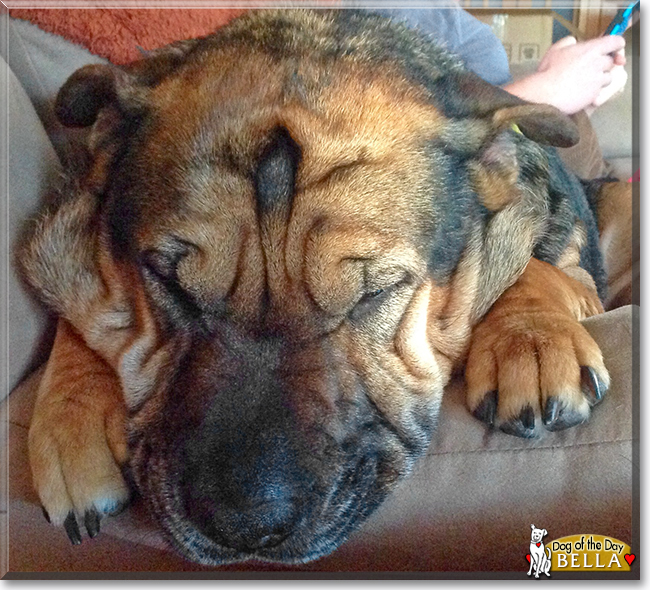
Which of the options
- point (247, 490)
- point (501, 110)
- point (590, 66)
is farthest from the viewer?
point (590, 66)

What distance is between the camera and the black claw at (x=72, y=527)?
3.76ft

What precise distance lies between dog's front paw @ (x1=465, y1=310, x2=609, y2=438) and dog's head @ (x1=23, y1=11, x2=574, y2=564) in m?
0.12

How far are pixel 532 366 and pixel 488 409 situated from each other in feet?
0.40

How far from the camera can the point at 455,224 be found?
1.29 meters

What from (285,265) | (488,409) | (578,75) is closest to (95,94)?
(285,265)

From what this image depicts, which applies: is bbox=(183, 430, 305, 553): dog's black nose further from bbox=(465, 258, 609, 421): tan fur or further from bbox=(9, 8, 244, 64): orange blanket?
bbox=(9, 8, 244, 64): orange blanket

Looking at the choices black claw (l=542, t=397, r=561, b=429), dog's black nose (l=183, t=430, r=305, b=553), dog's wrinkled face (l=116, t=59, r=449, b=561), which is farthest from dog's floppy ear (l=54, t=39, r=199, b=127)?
black claw (l=542, t=397, r=561, b=429)

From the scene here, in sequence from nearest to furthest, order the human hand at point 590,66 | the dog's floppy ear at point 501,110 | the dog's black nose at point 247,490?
the dog's black nose at point 247,490 < the dog's floppy ear at point 501,110 < the human hand at point 590,66

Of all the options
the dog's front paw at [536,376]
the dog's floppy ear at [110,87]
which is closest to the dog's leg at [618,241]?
the dog's front paw at [536,376]

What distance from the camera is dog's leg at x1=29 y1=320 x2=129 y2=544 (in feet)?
3.76

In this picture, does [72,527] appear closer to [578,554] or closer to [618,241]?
[578,554]

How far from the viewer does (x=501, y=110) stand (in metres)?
1.31

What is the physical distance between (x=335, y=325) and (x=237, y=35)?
772mm

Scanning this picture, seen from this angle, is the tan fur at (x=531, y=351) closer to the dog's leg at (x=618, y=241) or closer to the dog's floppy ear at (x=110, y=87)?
the dog's leg at (x=618, y=241)
